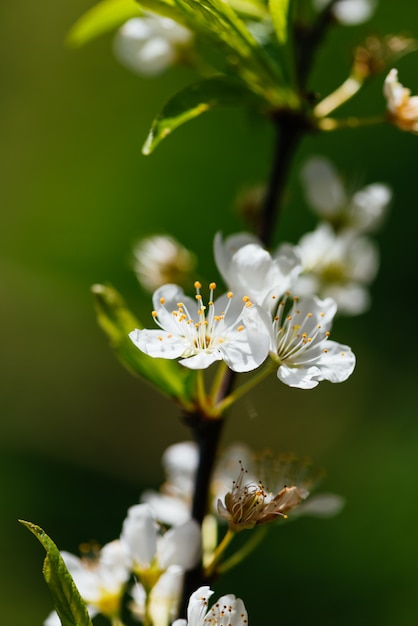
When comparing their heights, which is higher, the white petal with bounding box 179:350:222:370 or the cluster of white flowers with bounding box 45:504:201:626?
the white petal with bounding box 179:350:222:370

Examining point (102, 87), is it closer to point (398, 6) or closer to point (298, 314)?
point (398, 6)

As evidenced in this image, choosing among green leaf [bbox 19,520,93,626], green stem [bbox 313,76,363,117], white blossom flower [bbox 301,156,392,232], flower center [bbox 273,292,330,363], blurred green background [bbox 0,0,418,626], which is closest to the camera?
green leaf [bbox 19,520,93,626]

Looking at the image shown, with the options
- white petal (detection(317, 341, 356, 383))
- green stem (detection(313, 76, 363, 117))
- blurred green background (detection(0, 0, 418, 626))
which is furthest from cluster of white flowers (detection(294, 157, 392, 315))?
blurred green background (detection(0, 0, 418, 626))

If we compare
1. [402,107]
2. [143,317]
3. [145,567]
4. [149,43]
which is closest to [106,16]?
[149,43]

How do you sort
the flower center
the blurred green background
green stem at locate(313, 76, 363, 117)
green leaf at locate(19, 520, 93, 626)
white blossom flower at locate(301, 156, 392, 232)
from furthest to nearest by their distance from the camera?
1. the blurred green background
2. white blossom flower at locate(301, 156, 392, 232)
3. green stem at locate(313, 76, 363, 117)
4. the flower center
5. green leaf at locate(19, 520, 93, 626)

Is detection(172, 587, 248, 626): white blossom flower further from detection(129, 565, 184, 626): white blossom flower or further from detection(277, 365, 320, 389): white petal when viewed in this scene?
detection(277, 365, 320, 389): white petal

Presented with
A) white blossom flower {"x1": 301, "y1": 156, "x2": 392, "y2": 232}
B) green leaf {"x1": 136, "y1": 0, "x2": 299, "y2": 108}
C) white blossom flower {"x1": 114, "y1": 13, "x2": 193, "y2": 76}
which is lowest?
green leaf {"x1": 136, "y1": 0, "x2": 299, "y2": 108}

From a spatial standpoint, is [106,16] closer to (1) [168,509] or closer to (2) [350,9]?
(2) [350,9]

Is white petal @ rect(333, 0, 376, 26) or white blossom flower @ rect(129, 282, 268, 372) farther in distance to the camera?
white petal @ rect(333, 0, 376, 26)
